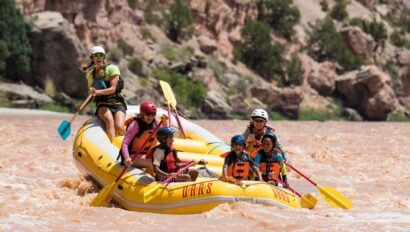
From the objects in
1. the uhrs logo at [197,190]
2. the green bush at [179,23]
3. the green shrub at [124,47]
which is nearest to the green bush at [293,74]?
the green bush at [179,23]

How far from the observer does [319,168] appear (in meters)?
12.8

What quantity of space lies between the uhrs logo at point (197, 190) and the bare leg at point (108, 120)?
2.47 metres

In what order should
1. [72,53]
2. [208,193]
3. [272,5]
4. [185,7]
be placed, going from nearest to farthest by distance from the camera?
1. [208,193]
2. [72,53]
3. [185,7]
4. [272,5]

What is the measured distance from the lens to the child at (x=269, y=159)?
26.3 ft

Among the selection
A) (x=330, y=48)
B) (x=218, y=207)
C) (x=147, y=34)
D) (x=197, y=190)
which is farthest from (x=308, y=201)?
(x=330, y=48)

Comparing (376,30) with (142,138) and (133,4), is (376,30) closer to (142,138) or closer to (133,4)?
(133,4)

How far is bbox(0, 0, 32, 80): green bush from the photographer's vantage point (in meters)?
30.4

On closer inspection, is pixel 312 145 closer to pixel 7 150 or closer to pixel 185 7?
pixel 7 150

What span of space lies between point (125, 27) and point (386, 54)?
78.1 feet

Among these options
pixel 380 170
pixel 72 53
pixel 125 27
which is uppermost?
pixel 125 27

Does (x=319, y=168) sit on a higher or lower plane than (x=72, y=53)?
lower

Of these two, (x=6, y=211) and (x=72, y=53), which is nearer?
(x=6, y=211)

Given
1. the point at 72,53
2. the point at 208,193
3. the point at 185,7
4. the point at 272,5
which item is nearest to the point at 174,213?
the point at 208,193

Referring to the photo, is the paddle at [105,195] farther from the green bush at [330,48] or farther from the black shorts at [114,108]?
the green bush at [330,48]
